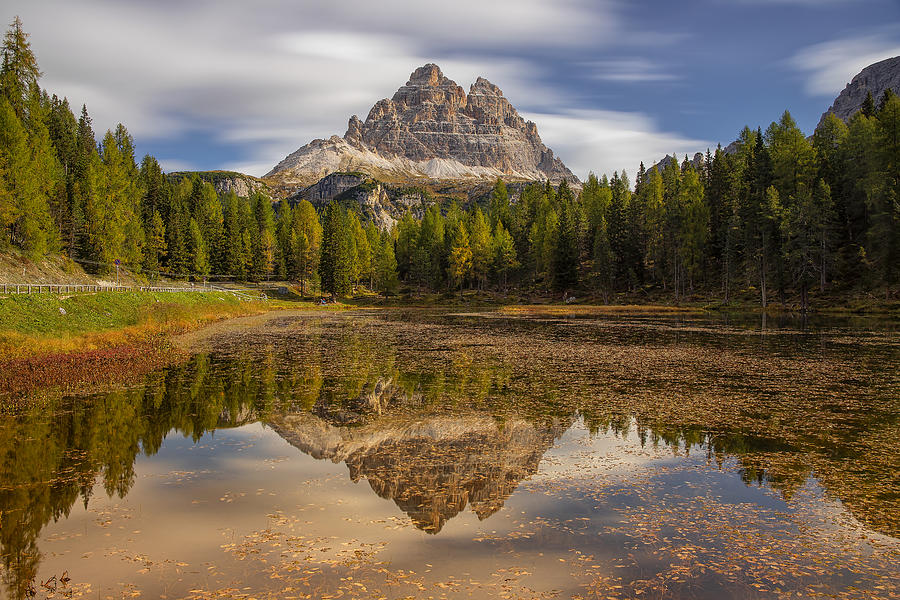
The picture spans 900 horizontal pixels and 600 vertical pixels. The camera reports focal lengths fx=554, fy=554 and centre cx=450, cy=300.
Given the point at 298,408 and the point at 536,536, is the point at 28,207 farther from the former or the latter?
the point at 536,536

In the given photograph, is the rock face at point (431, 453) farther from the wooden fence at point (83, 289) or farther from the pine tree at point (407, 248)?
the pine tree at point (407, 248)

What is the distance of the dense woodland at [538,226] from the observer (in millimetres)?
60688

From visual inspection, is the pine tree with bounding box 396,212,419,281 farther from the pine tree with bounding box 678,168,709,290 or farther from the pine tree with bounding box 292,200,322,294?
the pine tree with bounding box 678,168,709,290

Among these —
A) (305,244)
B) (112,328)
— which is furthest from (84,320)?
(305,244)

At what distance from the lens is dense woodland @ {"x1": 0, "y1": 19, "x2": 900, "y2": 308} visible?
6069 cm

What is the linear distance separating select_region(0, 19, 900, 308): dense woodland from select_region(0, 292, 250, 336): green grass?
17214mm

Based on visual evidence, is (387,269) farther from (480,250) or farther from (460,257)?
(480,250)

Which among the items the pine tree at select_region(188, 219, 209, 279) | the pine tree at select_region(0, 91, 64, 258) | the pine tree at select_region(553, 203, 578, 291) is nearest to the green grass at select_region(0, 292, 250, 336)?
the pine tree at select_region(0, 91, 64, 258)

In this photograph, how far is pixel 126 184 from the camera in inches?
3044

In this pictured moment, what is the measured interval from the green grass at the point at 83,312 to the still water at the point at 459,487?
14.7 m

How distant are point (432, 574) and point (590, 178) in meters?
123

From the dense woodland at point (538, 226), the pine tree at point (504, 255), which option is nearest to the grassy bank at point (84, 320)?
the dense woodland at point (538, 226)

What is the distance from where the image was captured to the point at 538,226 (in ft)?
356

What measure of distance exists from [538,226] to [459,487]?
3980 inches
